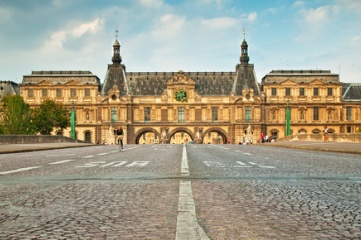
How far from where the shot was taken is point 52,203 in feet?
20.8

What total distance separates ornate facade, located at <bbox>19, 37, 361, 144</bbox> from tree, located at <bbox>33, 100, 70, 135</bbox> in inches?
357

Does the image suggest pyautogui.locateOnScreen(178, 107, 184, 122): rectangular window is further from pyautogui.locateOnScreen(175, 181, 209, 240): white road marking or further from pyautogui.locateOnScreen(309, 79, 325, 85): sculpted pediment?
pyautogui.locateOnScreen(175, 181, 209, 240): white road marking

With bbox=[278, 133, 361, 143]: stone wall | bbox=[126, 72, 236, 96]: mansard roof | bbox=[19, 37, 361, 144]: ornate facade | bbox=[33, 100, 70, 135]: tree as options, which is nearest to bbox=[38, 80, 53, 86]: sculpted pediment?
bbox=[19, 37, 361, 144]: ornate facade

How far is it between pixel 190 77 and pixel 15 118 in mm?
34415

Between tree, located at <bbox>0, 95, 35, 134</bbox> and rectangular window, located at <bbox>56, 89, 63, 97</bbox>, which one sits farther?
rectangular window, located at <bbox>56, 89, 63, 97</bbox>

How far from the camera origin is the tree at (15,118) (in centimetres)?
7800

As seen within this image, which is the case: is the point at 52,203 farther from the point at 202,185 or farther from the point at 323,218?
the point at 323,218

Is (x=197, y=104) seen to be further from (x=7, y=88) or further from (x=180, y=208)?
(x=180, y=208)

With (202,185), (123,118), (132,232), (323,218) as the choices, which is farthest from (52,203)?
(123,118)

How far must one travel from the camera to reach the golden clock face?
92312mm

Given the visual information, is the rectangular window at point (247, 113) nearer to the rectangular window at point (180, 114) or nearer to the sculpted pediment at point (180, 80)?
the sculpted pediment at point (180, 80)

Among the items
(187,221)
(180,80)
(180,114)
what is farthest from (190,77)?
(187,221)

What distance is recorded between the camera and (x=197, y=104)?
9225 cm

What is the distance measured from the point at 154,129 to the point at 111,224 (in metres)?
87.2
